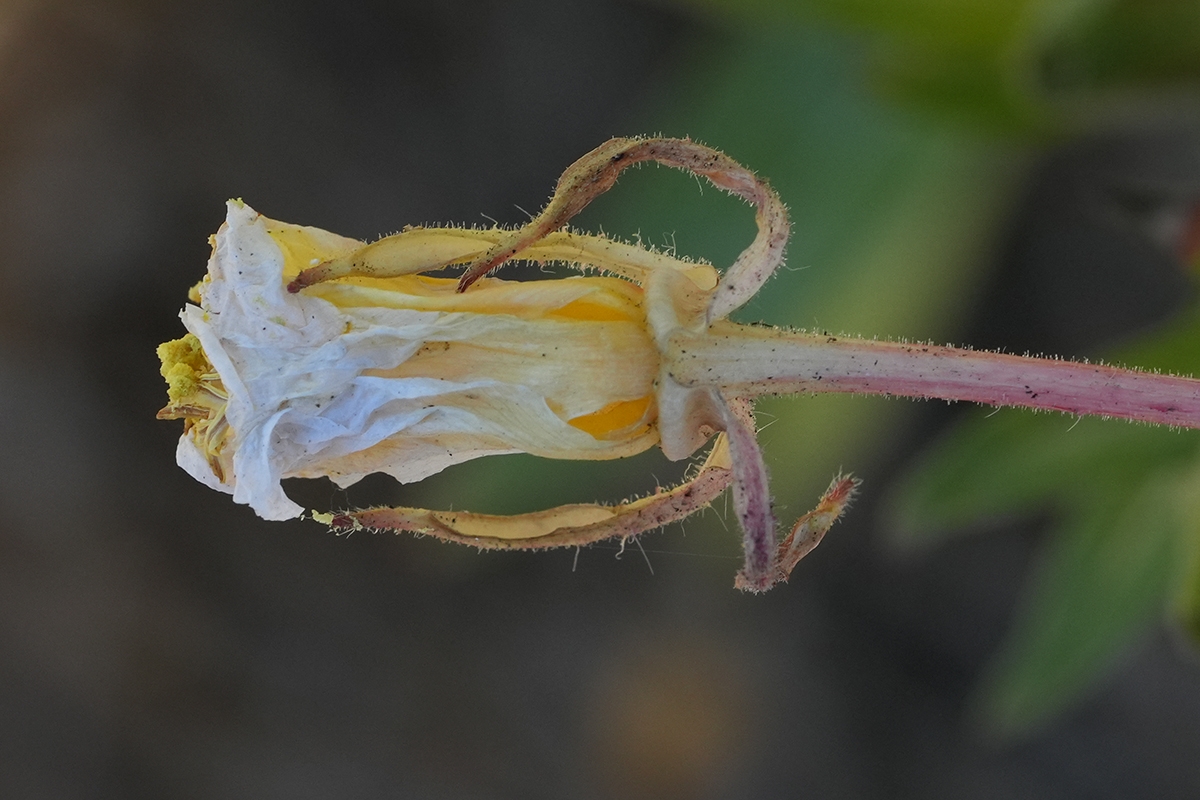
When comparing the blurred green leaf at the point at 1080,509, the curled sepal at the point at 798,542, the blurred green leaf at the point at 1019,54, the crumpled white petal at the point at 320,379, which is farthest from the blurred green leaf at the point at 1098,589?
the crumpled white petal at the point at 320,379

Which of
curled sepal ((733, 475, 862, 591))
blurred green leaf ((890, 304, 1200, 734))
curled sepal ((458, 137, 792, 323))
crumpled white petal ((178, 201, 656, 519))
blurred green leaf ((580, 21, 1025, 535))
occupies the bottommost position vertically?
curled sepal ((733, 475, 862, 591))

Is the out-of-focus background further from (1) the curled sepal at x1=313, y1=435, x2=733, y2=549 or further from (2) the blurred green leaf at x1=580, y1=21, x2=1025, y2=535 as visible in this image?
(1) the curled sepal at x1=313, y1=435, x2=733, y2=549

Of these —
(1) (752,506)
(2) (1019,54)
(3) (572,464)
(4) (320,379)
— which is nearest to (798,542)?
(1) (752,506)

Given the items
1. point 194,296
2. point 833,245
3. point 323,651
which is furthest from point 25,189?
point 194,296

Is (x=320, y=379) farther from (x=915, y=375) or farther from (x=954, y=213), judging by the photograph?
(x=954, y=213)

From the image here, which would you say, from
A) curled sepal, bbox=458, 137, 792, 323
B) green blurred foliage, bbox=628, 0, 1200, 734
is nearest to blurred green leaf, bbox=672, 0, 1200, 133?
green blurred foliage, bbox=628, 0, 1200, 734

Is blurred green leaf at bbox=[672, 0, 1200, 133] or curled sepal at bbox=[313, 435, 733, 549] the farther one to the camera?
blurred green leaf at bbox=[672, 0, 1200, 133]

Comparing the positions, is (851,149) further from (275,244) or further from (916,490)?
(275,244)

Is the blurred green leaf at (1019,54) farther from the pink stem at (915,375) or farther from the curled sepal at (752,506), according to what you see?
the curled sepal at (752,506)
